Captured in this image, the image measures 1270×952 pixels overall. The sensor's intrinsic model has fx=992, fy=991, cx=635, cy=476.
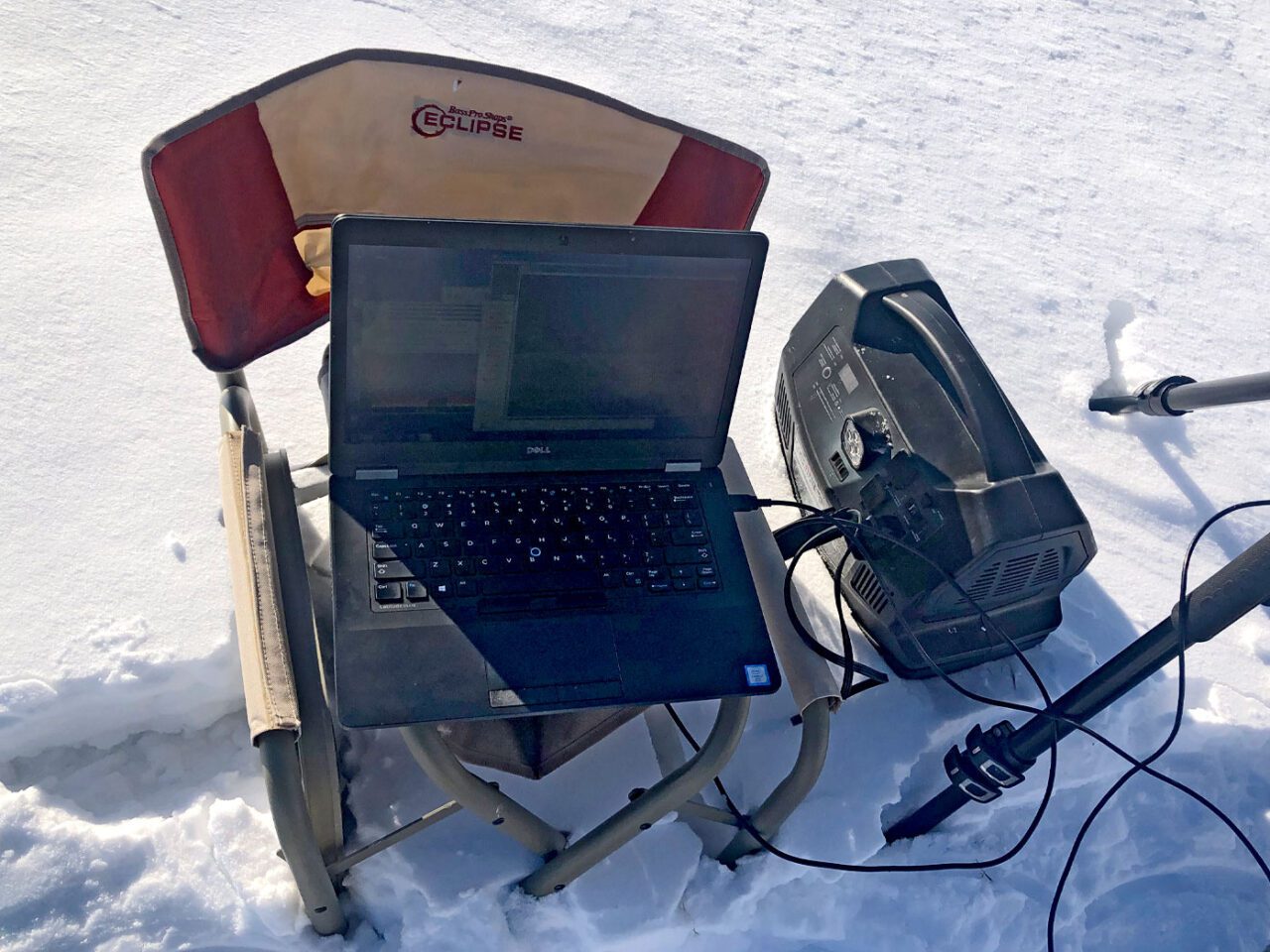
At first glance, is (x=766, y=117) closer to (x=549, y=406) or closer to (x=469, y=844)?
(x=549, y=406)

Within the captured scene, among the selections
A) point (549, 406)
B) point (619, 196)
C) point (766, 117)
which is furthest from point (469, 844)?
point (766, 117)

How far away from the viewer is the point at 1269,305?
2250 millimetres

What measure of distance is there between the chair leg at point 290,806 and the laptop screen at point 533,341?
36cm

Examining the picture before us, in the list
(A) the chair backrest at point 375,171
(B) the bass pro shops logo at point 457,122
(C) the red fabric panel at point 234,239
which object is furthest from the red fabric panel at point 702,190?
(C) the red fabric panel at point 234,239

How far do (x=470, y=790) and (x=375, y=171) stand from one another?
0.71 m

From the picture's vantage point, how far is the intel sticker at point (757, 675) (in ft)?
3.47

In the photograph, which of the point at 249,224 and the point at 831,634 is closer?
the point at 249,224

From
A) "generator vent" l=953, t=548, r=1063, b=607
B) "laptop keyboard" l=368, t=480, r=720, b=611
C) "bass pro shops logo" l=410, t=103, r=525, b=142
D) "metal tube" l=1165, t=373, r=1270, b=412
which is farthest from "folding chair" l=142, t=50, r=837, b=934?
"metal tube" l=1165, t=373, r=1270, b=412

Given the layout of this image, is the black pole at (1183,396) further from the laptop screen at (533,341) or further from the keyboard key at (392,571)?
the keyboard key at (392,571)

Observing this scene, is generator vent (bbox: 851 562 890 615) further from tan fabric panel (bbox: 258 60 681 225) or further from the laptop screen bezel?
tan fabric panel (bbox: 258 60 681 225)

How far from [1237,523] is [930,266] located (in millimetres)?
770

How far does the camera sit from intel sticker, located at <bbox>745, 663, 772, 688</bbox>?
3.47ft

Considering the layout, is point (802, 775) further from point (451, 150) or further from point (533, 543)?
point (451, 150)

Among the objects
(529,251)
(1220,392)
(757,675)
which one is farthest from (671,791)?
(1220,392)
